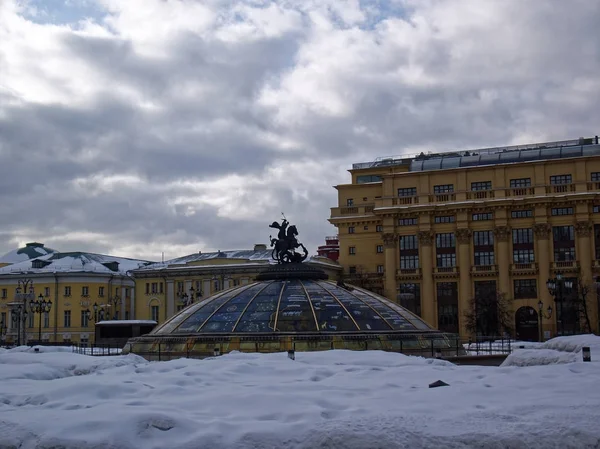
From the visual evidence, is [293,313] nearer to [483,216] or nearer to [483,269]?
[483,269]

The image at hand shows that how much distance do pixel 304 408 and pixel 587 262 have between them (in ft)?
186

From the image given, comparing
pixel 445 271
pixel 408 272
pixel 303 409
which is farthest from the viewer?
pixel 408 272

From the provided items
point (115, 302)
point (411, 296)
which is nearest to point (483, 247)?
point (411, 296)

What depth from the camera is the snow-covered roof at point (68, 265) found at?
72262 millimetres

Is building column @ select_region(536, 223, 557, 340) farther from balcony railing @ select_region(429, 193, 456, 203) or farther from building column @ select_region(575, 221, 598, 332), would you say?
balcony railing @ select_region(429, 193, 456, 203)

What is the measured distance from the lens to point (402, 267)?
67500 millimetres

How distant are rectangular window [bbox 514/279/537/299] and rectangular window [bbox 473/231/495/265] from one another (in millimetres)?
2650

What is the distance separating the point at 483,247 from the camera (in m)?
64.9

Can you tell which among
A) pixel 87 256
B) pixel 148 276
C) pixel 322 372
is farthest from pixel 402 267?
A: pixel 322 372

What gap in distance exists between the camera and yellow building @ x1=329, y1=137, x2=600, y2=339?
61.8 metres

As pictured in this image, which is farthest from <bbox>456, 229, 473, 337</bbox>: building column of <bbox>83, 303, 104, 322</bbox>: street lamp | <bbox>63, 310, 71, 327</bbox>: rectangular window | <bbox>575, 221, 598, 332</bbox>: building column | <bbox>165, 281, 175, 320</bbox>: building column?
<bbox>63, 310, 71, 327</bbox>: rectangular window

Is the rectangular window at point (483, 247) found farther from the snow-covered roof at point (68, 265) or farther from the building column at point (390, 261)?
the snow-covered roof at point (68, 265)

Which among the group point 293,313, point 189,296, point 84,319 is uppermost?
point 189,296

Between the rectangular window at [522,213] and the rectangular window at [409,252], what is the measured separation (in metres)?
8.28
